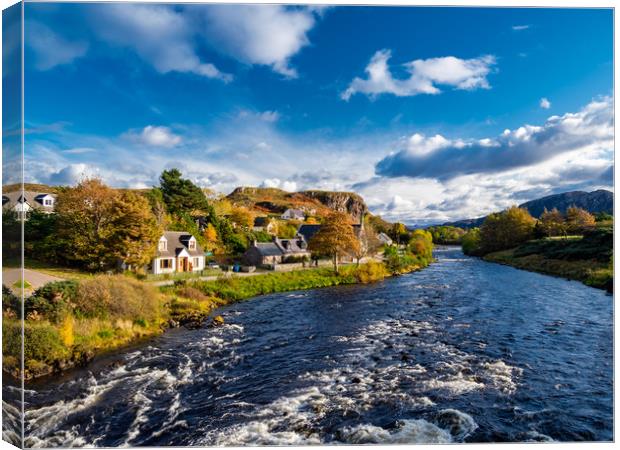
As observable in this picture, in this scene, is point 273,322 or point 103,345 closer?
point 103,345

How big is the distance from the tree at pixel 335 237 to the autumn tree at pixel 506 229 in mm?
28384

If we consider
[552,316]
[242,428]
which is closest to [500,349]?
[552,316]

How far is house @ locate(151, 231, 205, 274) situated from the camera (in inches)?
1025

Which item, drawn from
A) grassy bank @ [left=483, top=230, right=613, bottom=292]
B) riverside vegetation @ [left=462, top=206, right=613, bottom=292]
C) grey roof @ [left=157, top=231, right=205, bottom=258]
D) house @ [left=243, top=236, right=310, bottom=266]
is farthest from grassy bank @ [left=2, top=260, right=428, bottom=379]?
grassy bank @ [left=483, top=230, right=613, bottom=292]

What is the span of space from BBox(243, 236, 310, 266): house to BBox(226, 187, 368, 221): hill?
2143cm

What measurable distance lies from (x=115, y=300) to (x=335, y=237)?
20701 millimetres

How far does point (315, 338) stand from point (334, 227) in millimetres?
18754

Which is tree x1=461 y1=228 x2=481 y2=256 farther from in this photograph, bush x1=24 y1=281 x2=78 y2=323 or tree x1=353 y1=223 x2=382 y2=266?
bush x1=24 y1=281 x2=78 y2=323

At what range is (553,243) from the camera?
112ft

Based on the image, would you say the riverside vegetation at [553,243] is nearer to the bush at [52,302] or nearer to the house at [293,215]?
the bush at [52,302]

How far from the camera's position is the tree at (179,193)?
38.9 metres

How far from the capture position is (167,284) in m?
21.4

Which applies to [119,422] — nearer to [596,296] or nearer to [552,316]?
[552,316]

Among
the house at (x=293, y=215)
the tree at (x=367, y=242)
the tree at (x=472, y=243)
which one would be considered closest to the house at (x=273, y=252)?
the tree at (x=367, y=242)
